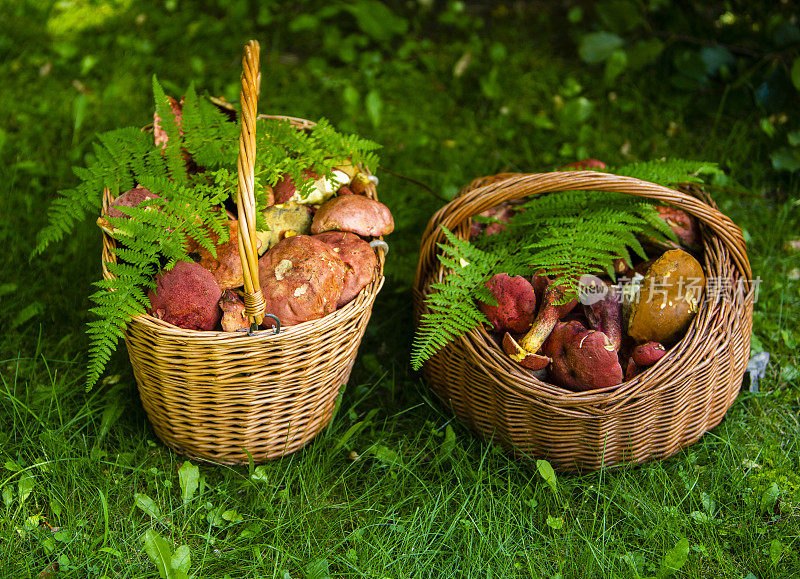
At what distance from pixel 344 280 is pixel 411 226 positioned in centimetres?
128

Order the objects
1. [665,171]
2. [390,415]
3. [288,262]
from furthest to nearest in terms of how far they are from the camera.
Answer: [390,415] < [665,171] < [288,262]

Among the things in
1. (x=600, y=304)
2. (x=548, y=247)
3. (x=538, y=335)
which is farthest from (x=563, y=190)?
(x=538, y=335)

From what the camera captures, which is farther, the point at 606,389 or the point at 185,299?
the point at 606,389

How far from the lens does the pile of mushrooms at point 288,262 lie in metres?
2.10

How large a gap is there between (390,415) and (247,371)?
2.71 ft

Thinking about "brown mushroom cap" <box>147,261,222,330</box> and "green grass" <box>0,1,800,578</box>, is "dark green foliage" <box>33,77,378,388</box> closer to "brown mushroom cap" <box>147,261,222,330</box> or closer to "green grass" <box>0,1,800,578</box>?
"brown mushroom cap" <box>147,261,222,330</box>

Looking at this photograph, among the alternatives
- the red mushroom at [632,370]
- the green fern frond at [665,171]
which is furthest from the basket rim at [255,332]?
the green fern frond at [665,171]

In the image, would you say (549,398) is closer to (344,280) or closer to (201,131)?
(344,280)

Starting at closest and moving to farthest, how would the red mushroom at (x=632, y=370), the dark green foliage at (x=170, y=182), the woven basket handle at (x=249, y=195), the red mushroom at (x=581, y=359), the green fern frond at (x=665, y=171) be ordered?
the woven basket handle at (x=249, y=195) < the dark green foliage at (x=170, y=182) < the red mushroom at (x=581, y=359) < the red mushroom at (x=632, y=370) < the green fern frond at (x=665, y=171)

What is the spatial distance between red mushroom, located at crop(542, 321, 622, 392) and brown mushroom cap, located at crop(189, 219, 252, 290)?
1112 mm

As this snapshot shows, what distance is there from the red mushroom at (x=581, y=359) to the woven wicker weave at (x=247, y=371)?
2.20 ft

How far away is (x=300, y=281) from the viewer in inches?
84.1

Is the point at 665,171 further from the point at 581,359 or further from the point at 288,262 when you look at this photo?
the point at 288,262

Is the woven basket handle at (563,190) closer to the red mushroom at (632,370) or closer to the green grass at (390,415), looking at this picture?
the green grass at (390,415)
